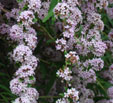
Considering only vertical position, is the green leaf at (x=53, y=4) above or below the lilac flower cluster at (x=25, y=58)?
above

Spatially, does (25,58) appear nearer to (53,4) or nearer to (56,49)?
(56,49)

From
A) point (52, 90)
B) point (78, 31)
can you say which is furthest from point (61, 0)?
point (52, 90)

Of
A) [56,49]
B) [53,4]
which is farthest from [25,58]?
[53,4]

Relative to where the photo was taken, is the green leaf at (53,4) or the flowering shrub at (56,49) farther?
the green leaf at (53,4)

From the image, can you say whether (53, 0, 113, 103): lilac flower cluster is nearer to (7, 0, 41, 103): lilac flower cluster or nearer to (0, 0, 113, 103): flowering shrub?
(0, 0, 113, 103): flowering shrub

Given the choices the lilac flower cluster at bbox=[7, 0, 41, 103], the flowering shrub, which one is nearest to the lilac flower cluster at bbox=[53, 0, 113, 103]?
the flowering shrub

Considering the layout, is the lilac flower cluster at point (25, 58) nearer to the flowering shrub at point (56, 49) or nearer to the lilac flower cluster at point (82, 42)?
the flowering shrub at point (56, 49)

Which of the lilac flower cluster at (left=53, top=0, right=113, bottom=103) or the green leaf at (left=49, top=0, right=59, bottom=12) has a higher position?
the green leaf at (left=49, top=0, right=59, bottom=12)

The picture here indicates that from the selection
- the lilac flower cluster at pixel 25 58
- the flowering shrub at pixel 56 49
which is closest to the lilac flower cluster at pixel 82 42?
the flowering shrub at pixel 56 49
